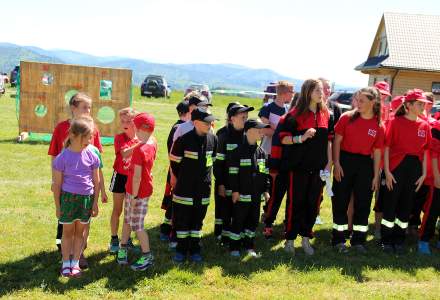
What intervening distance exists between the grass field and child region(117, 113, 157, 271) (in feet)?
1.00

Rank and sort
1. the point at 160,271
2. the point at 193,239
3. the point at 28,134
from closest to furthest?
the point at 160,271, the point at 193,239, the point at 28,134

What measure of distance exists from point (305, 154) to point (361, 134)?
0.73 metres

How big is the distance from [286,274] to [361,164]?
5.44 feet

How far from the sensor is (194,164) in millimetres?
5180

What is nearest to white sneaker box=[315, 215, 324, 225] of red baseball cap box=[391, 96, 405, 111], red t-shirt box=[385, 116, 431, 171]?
red t-shirt box=[385, 116, 431, 171]

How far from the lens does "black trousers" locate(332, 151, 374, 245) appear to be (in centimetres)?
591

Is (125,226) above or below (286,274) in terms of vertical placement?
above

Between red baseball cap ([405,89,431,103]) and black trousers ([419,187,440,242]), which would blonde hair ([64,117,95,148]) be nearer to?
red baseball cap ([405,89,431,103])

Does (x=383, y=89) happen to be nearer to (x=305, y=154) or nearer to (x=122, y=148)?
(x=305, y=154)

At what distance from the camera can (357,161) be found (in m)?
5.89

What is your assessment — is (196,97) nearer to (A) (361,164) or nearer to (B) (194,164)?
(B) (194,164)

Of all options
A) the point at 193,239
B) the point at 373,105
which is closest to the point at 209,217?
the point at 193,239

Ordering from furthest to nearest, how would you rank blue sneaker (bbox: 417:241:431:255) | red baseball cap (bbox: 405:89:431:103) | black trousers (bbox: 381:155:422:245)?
blue sneaker (bbox: 417:241:431:255), black trousers (bbox: 381:155:422:245), red baseball cap (bbox: 405:89:431:103)

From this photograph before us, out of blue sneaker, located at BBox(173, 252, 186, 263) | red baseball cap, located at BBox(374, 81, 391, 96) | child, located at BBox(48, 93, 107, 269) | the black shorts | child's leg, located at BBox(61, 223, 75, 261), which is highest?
red baseball cap, located at BBox(374, 81, 391, 96)
